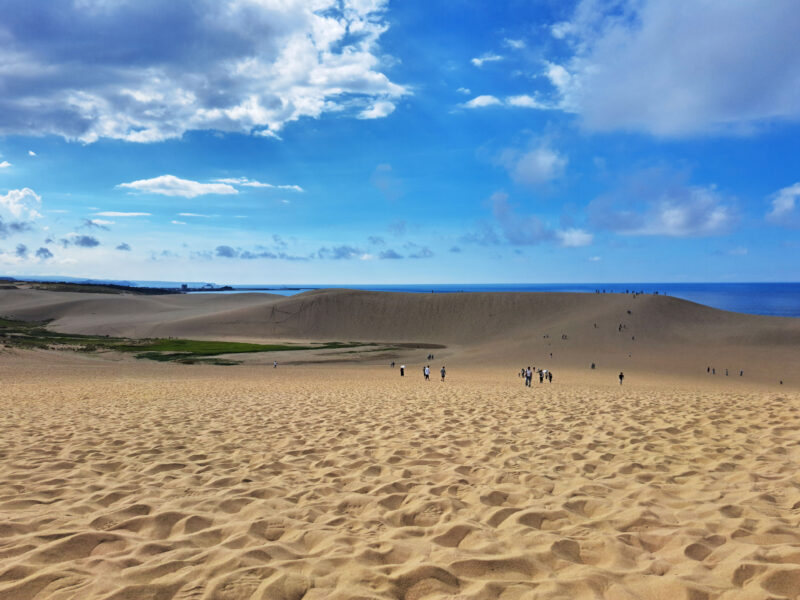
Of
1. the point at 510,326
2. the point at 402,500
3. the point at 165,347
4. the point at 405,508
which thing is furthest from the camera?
the point at 510,326

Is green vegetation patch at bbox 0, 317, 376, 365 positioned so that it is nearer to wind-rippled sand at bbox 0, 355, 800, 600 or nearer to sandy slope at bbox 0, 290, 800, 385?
sandy slope at bbox 0, 290, 800, 385

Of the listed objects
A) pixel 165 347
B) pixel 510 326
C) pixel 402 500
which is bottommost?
pixel 165 347

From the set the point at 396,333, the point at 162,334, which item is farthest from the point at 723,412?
the point at 162,334

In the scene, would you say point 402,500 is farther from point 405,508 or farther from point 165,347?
point 165,347

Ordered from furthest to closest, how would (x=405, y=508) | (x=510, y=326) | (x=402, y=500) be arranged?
(x=510, y=326) → (x=402, y=500) → (x=405, y=508)

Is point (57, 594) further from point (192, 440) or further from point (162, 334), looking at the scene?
point (162, 334)

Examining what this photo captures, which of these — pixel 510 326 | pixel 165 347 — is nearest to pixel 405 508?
pixel 165 347

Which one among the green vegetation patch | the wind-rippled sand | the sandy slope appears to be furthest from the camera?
the sandy slope

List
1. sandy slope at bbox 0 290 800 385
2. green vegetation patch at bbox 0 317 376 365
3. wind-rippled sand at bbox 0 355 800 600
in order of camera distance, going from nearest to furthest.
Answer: wind-rippled sand at bbox 0 355 800 600
green vegetation patch at bbox 0 317 376 365
sandy slope at bbox 0 290 800 385

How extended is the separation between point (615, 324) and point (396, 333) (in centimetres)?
2968

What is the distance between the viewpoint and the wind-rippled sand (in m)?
3.56

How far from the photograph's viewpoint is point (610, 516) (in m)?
4.76

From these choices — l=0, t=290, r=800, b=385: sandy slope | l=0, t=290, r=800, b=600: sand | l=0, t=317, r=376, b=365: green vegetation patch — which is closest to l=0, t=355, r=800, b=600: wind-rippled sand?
l=0, t=290, r=800, b=600: sand

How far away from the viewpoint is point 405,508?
5.07 meters
